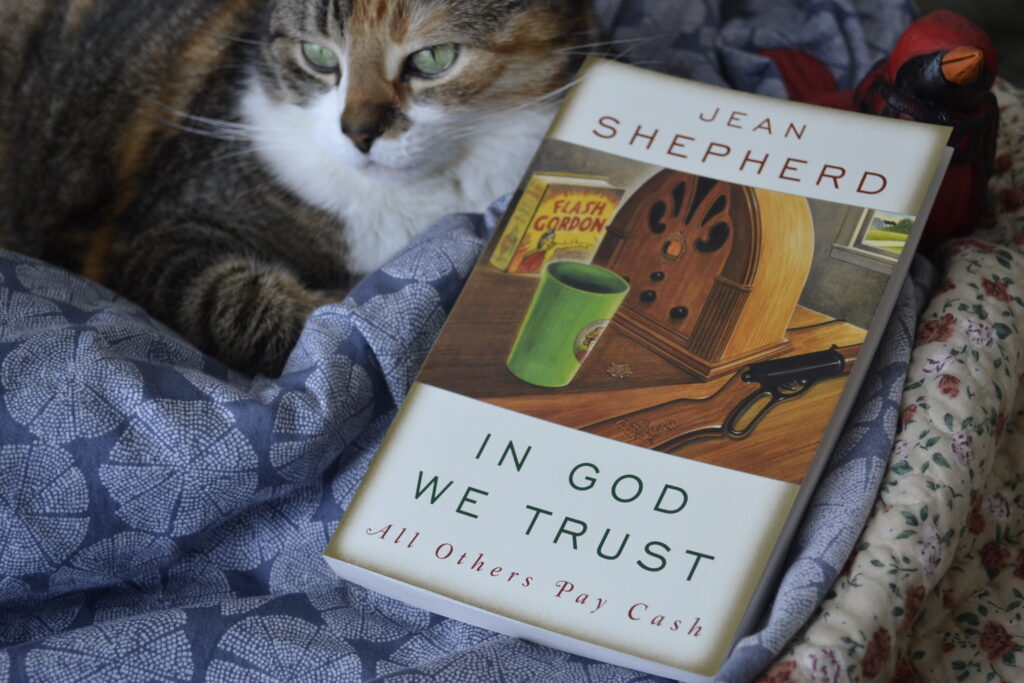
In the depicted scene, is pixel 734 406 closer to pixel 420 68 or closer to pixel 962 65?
pixel 962 65

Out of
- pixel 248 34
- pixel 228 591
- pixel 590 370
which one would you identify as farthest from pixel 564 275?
pixel 248 34

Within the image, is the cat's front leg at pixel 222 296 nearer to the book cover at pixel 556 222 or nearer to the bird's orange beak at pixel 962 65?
the book cover at pixel 556 222

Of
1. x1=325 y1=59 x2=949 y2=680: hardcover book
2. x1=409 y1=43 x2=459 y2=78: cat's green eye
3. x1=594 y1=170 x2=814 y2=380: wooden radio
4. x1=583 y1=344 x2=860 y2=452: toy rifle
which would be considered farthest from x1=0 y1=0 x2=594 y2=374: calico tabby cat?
x1=583 y1=344 x2=860 y2=452: toy rifle

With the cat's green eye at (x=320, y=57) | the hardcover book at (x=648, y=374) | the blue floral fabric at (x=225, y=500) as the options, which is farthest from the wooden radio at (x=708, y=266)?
the cat's green eye at (x=320, y=57)

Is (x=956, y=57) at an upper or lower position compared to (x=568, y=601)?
upper

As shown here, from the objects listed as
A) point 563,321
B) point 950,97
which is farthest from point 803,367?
point 950,97

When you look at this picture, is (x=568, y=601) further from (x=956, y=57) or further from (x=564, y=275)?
(x=956, y=57)

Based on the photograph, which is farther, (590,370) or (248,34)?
(248,34)
